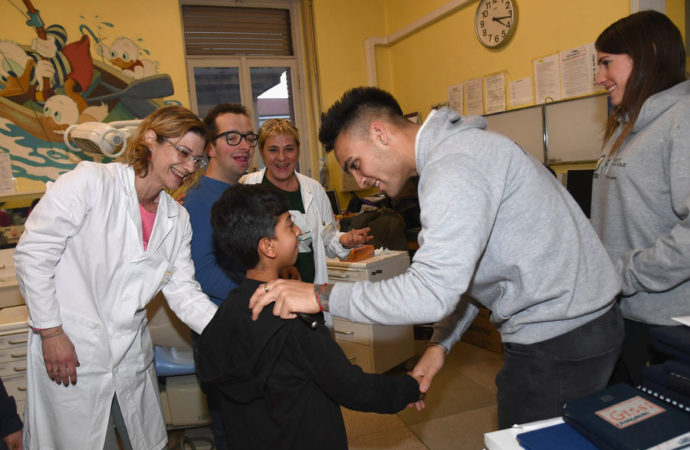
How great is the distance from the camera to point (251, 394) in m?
1.15

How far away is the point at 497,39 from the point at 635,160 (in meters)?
2.92

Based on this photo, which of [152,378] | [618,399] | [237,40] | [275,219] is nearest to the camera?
[618,399]

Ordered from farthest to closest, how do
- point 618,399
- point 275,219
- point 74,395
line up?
1. point 74,395
2. point 275,219
3. point 618,399

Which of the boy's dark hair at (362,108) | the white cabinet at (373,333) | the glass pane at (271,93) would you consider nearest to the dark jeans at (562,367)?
the boy's dark hair at (362,108)

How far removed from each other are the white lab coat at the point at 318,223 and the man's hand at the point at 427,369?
994 mm

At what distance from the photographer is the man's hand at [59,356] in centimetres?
144

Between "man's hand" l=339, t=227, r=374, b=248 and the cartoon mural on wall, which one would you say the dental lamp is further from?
the cartoon mural on wall

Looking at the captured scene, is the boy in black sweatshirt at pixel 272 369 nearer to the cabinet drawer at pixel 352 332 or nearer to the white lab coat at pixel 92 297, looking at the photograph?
the white lab coat at pixel 92 297

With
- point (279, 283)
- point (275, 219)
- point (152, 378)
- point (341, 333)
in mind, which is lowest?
point (341, 333)

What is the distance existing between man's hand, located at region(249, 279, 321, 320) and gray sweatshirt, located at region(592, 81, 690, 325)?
91 centimetres

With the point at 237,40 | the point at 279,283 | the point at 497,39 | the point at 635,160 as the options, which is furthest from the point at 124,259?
the point at 237,40

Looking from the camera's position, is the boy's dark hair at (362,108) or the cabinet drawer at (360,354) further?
the cabinet drawer at (360,354)

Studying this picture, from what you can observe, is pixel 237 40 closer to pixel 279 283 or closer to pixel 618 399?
pixel 279 283

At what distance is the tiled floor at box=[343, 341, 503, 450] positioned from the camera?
2391 millimetres
